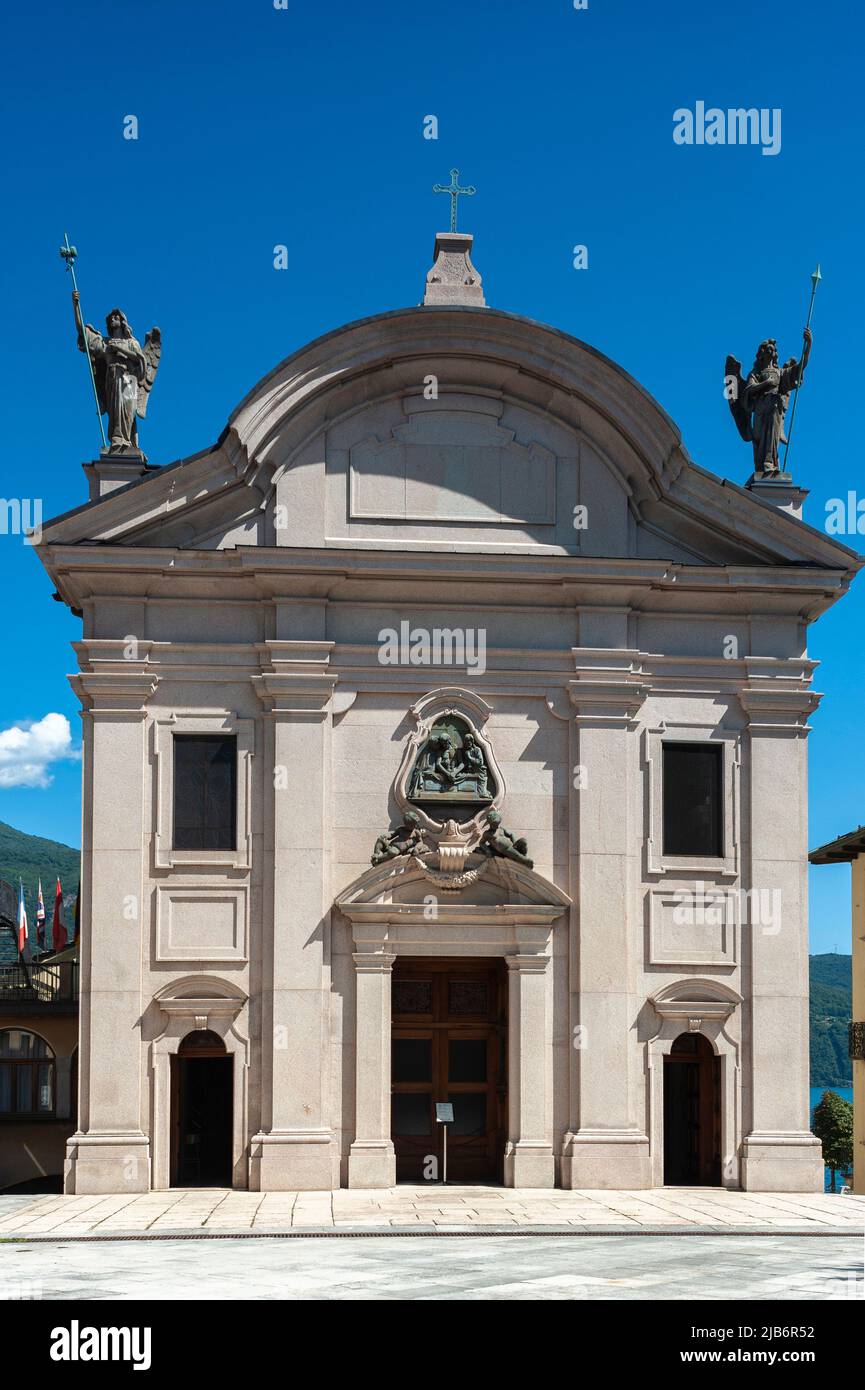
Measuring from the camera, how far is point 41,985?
35.8 metres

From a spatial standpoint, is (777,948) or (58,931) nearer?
(777,948)

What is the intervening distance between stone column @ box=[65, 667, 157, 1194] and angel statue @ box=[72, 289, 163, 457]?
358 centimetres

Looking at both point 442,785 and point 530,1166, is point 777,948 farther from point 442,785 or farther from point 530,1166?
point 442,785

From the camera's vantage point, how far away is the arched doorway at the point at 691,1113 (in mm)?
26781

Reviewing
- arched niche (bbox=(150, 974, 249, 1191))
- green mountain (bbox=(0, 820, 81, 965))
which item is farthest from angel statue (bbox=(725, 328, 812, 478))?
green mountain (bbox=(0, 820, 81, 965))

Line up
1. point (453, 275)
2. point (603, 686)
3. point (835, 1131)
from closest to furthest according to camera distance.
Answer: point (603, 686)
point (453, 275)
point (835, 1131)

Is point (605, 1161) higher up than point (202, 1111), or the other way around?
point (202, 1111)

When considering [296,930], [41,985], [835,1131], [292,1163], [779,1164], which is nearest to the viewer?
[292,1163]

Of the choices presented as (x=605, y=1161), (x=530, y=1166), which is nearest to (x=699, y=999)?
(x=605, y=1161)

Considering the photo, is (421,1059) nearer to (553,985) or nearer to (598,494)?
(553,985)

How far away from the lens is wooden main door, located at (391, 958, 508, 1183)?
26.6 m

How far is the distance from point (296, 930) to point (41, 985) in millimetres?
11907

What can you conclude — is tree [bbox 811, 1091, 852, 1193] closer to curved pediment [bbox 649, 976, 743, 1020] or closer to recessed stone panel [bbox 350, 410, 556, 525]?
curved pediment [bbox 649, 976, 743, 1020]

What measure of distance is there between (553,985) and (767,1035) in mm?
3449
